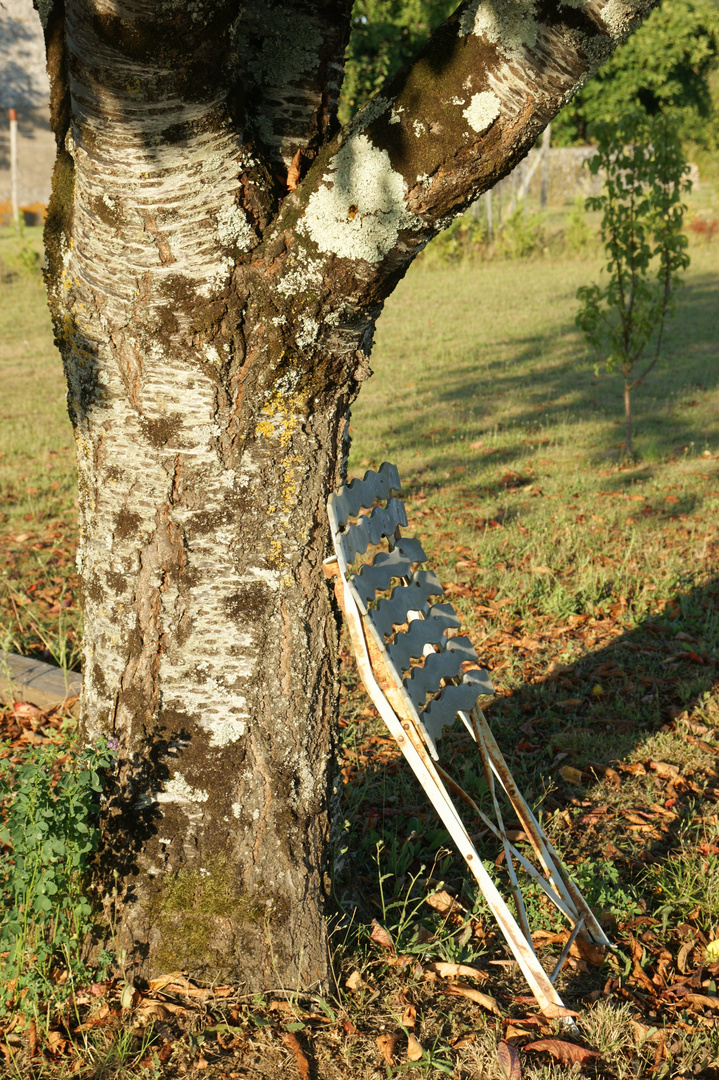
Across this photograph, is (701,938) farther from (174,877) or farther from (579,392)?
→ (579,392)

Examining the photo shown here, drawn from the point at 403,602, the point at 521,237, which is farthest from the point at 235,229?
the point at 521,237

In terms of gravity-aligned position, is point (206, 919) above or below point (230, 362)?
below

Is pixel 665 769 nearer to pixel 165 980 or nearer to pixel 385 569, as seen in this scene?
pixel 385 569

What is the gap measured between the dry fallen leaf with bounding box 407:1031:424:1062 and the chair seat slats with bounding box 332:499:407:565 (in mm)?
1240

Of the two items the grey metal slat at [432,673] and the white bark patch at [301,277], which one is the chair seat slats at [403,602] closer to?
the grey metal slat at [432,673]

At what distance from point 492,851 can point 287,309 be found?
6.85 ft

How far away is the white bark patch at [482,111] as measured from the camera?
1.81m

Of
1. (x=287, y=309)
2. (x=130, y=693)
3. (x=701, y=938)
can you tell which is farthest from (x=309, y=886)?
(x=287, y=309)

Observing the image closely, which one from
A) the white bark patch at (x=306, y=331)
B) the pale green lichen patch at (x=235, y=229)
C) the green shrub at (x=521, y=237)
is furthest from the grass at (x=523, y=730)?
the green shrub at (x=521, y=237)

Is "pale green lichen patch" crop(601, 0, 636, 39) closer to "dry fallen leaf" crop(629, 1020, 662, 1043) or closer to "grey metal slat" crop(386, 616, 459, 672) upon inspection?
"grey metal slat" crop(386, 616, 459, 672)

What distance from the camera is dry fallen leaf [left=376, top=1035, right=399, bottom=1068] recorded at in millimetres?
2145

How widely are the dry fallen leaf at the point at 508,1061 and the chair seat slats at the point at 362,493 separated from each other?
4.54 feet

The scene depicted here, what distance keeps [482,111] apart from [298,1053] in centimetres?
224

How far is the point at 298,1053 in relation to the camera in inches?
83.6
